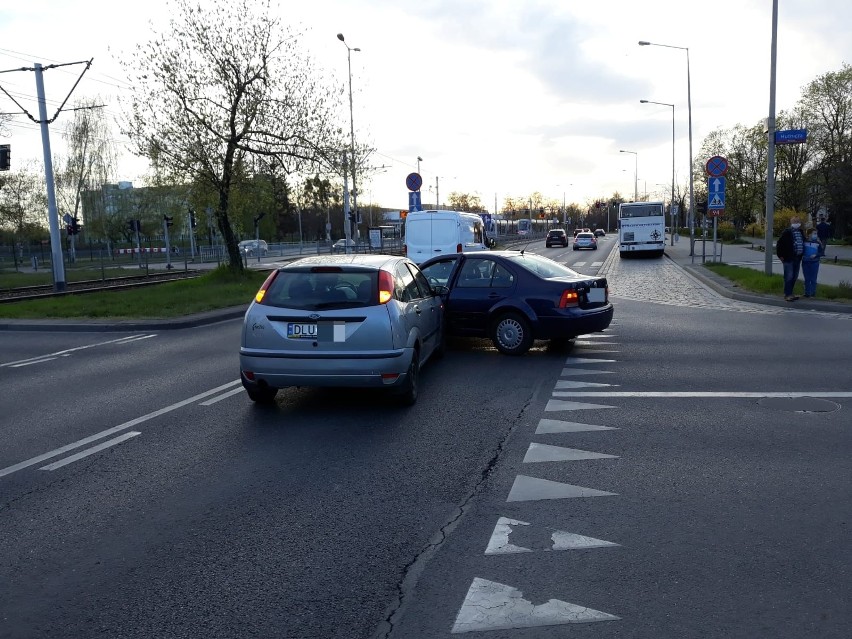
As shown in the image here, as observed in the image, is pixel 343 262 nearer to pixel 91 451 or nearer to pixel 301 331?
pixel 301 331

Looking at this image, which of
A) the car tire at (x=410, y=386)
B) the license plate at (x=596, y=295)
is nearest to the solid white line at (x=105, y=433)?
the car tire at (x=410, y=386)

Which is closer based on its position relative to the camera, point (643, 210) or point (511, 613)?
point (511, 613)

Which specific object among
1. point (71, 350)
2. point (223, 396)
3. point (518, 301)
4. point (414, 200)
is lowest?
point (71, 350)

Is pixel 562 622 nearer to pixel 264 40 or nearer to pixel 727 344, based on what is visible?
pixel 727 344

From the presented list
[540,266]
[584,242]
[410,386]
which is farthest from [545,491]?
[584,242]

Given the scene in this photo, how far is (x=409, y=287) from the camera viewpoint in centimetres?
869

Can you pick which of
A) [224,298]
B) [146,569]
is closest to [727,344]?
Result: [146,569]

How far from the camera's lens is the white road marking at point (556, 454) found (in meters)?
5.96

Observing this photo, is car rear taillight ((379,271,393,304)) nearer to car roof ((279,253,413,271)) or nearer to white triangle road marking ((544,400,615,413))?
car roof ((279,253,413,271))

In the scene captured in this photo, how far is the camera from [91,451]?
21.3 feet

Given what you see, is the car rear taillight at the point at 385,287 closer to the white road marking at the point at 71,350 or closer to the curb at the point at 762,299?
the white road marking at the point at 71,350

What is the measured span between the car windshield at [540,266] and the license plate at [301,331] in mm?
4502

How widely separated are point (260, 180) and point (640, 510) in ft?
80.8

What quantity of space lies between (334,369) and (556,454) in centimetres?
233
